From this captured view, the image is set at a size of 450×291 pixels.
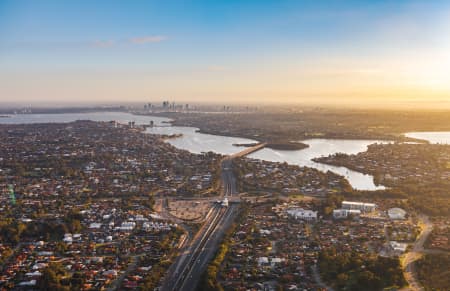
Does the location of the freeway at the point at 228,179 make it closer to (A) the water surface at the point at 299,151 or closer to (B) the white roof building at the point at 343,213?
(A) the water surface at the point at 299,151

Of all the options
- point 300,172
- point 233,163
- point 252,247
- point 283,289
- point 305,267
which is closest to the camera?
point 283,289

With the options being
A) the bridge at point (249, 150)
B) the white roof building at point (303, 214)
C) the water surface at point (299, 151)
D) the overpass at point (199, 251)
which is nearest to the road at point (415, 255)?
the white roof building at point (303, 214)

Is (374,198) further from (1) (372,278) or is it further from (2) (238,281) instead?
(2) (238,281)

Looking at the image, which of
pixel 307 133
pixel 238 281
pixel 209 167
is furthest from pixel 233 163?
pixel 307 133

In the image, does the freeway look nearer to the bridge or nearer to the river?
the bridge

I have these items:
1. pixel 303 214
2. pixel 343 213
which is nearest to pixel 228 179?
pixel 303 214

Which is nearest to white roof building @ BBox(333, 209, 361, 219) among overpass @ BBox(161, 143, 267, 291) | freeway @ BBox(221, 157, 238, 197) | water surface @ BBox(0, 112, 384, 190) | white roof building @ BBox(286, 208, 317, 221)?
white roof building @ BBox(286, 208, 317, 221)
